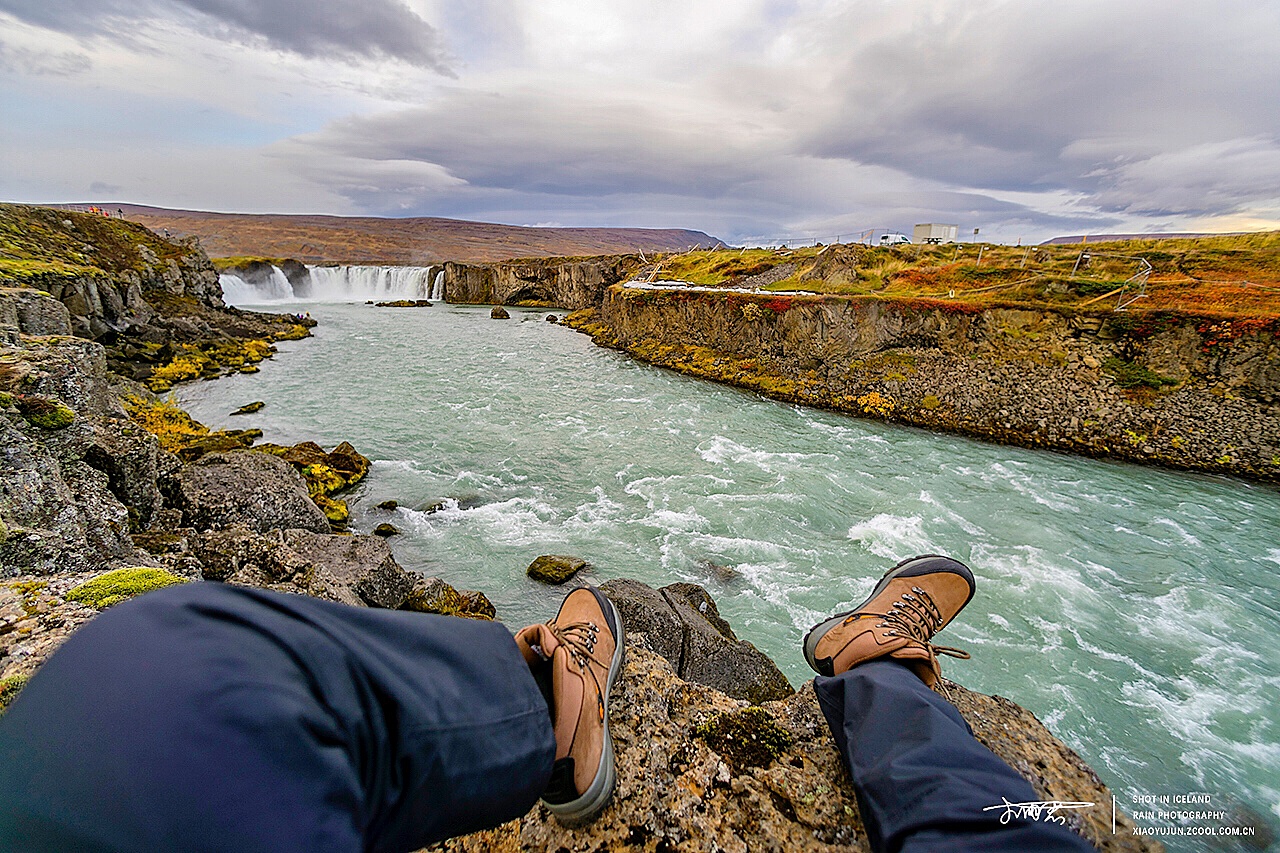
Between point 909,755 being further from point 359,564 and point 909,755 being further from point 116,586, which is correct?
point 359,564

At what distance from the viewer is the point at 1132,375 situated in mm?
16719

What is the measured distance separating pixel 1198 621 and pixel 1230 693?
6.38 feet

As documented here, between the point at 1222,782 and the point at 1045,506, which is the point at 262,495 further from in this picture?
the point at 1045,506

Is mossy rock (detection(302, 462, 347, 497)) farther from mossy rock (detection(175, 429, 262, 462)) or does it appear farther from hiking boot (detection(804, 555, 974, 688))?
hiking boot (detection(804, 555, 974, 688))

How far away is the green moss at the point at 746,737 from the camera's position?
2.77 m

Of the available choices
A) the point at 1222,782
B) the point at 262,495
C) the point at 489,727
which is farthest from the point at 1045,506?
the point at 262,495

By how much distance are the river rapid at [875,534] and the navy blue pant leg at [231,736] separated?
654 centimetres

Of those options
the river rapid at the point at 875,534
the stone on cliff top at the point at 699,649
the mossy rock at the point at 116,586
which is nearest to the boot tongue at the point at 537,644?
the mossy rock at the point at 116,586

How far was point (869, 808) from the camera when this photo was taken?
2.16 meters

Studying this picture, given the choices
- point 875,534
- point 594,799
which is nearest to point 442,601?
point 594,799

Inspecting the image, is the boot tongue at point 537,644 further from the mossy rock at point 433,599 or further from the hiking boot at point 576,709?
the mossy rock at point 433,599

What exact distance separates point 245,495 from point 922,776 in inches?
376

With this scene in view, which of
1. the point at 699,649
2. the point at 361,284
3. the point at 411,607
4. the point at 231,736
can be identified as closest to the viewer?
the point at 231,736

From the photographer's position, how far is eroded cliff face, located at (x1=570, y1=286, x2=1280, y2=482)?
15039mm
